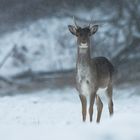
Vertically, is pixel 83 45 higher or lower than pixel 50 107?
higher

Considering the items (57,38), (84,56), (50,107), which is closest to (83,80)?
(84,56)

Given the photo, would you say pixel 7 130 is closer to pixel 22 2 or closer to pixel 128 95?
pixel 128 95

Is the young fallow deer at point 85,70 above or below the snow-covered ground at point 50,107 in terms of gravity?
above

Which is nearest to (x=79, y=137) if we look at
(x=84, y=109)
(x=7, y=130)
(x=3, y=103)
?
(x=7, y=130)

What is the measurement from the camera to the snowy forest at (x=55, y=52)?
14.3 meters

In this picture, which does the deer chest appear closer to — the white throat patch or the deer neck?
the deer neck

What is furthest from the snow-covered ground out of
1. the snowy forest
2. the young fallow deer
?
the young fallow deer

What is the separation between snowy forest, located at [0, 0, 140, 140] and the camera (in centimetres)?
1430

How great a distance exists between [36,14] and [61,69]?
2.65 m

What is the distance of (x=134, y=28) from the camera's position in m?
18.4

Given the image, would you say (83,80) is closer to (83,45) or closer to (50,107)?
(83,45)

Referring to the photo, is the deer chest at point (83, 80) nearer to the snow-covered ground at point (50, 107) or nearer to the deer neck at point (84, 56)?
the deer neck at point (84, 56)

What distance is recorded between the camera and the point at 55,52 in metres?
18.0

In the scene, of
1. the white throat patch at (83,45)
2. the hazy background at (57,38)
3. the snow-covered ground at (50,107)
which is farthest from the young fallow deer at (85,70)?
the hazy background at (57,38)
